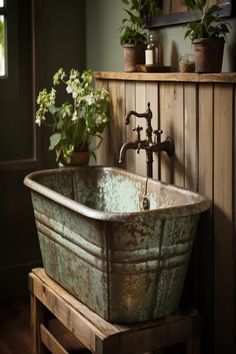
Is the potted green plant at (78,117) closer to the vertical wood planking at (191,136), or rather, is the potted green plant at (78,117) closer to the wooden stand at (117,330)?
the vertical wood planking at (191,136)

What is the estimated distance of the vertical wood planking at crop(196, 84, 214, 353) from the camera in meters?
2.20

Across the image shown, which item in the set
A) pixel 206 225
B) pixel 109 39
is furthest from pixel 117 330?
pixel 109 39

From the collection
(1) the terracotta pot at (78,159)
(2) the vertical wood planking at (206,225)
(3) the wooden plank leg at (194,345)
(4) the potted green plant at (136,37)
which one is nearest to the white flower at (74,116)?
(1) the terracotta pot at (78,159)

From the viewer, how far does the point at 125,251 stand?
1.96m

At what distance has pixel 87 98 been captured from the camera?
2816 millimetres

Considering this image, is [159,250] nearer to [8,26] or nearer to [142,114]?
[142,114]

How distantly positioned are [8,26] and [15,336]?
1.69m

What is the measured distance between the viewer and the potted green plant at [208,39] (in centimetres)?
217

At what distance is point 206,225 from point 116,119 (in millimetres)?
869

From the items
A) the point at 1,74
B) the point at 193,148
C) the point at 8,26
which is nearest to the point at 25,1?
the point at 8,26

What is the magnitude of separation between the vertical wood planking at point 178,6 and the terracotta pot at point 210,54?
36 centimetres

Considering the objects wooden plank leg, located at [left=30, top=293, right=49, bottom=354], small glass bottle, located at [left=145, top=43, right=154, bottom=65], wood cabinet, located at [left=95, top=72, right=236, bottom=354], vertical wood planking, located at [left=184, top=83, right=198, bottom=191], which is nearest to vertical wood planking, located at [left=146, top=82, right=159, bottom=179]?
wood cabinet, located at [left=95, top=72, right=236, bottom=354]

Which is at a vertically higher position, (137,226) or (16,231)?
(137,226)

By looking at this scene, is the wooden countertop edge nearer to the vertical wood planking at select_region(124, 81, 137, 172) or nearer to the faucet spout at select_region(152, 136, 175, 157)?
the vertical wood planking at select_region(124, 81, 137, 172)
